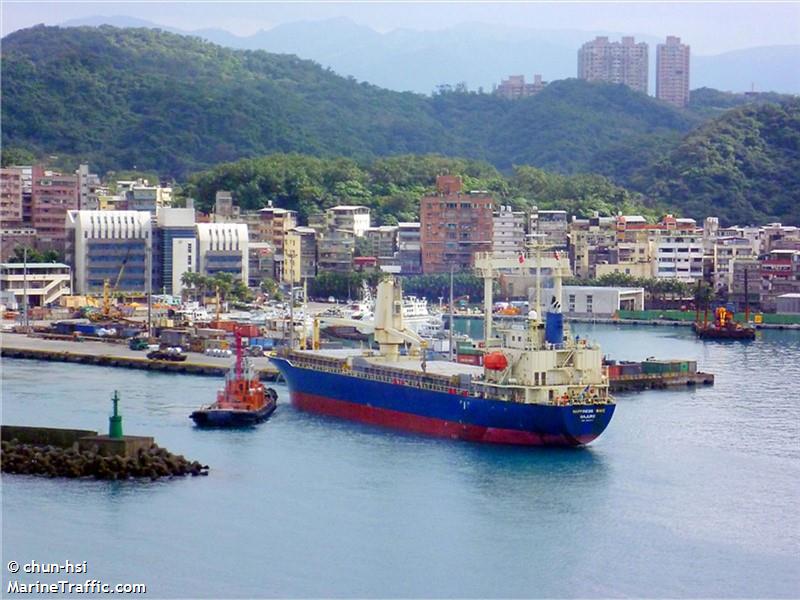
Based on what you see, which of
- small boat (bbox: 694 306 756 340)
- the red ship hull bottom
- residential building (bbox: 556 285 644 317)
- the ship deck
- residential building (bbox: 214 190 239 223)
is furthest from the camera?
residential building (bbox: 214 190 239 223)

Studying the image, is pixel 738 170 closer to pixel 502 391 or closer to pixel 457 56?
pixel 502 391

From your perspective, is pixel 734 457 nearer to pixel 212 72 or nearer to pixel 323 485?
pixel 323 485

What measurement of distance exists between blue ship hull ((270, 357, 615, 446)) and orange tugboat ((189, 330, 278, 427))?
0.63 metres

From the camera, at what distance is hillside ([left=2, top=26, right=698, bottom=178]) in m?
49.3

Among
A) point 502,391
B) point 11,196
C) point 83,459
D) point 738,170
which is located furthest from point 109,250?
point 83,459

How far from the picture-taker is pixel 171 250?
3256cm

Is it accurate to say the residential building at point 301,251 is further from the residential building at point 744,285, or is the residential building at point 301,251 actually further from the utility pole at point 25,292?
the residential building at point 744,285

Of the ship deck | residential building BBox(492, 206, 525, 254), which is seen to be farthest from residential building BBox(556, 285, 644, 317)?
the ship deck

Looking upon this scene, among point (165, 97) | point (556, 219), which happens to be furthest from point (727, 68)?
point (556, 219)

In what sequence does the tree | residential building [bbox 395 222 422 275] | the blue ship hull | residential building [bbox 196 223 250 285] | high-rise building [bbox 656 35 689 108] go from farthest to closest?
high-rise building [bbox 656 35 689 108]
residential building [bbox 395 222 422 275]
residential building [bbox 196 223 250 285]
the tree
the blue ship hull

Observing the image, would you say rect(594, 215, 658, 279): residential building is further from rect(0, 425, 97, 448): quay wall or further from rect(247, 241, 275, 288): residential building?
rect(0, 425, 97, 448): quay wall

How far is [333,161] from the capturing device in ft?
145

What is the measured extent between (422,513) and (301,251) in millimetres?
22203

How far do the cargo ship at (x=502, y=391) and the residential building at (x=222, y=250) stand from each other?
14.2m
